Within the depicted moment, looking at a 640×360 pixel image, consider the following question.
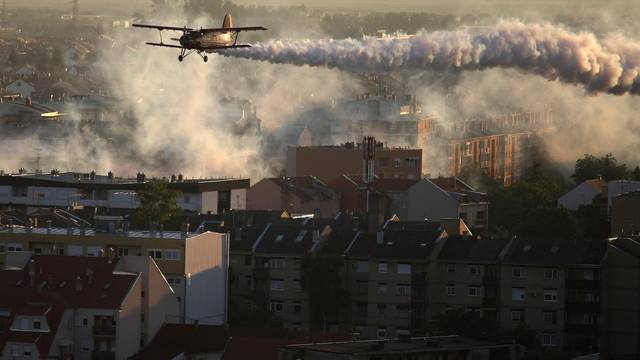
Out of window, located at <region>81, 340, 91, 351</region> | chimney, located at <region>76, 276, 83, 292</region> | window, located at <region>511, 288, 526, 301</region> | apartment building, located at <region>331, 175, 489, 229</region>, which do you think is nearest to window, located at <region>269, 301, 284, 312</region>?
window, located at <region>511, 288, 526, 301</region>

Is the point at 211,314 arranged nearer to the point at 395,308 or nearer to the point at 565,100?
the point at 395,308

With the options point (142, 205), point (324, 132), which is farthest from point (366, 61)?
point (324, 132)

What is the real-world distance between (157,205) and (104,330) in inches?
963

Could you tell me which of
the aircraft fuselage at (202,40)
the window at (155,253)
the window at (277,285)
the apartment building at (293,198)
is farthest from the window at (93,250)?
the apartment building at (293,198)

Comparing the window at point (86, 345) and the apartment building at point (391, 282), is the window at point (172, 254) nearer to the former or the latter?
the apartment building at point (391, 282)

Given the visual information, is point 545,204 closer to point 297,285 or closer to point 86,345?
point 297,285

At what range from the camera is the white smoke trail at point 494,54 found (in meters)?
79.8

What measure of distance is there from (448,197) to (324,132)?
49.2m

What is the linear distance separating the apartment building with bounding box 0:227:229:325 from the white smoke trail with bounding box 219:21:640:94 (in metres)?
9.88

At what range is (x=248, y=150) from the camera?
136000 millimetres

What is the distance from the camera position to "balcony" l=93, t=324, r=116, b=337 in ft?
203

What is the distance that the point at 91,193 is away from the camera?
96.2m

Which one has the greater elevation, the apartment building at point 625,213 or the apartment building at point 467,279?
the apartment building at point 625,213

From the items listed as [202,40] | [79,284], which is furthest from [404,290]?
[79,284]
